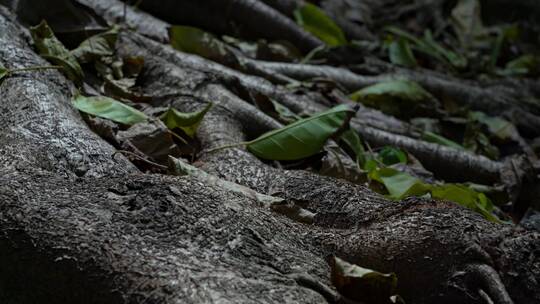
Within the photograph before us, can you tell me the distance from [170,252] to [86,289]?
171 millimetres

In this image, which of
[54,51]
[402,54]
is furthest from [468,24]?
[54,51]

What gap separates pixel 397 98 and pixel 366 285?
2.37 metres

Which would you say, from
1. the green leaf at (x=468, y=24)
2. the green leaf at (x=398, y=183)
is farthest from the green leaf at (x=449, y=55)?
the green leaf at (x=398, y=183)

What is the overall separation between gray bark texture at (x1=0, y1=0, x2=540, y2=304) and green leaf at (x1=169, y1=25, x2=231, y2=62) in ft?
4.38

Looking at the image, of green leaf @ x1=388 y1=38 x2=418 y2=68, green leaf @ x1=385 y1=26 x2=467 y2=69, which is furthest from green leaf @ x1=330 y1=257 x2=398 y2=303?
green leaf @ x1=385 y1=26 x2=467 y2=69

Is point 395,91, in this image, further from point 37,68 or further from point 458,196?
point 37,68

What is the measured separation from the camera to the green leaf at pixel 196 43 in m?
3.41

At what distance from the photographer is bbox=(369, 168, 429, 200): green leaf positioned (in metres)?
2.40

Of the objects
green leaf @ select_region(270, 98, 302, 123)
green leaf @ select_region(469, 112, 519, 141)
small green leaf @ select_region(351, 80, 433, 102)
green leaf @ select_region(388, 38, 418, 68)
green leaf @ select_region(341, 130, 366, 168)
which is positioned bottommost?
green leaf @ select_region(469, 112, 519, 141)

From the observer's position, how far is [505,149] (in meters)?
3.90

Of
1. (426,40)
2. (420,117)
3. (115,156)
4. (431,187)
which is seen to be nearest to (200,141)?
(115,156)

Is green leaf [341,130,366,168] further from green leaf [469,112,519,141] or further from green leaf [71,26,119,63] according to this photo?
green leaf [469,112,519,141]

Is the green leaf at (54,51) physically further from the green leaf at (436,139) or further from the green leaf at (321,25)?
the green leaf at (321,25)

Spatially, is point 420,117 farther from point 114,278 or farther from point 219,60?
point 114,278
